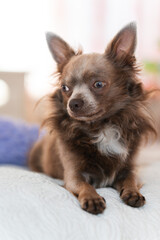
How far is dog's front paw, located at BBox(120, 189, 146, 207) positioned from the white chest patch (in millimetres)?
319

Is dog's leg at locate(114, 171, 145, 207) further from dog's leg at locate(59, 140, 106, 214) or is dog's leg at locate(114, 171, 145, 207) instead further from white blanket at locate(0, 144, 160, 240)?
dog's leg at locate(59, 140, 106, 214)

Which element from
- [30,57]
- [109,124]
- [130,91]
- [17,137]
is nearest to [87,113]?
[109,124]

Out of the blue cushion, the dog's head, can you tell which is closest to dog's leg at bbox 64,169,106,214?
the dog's head

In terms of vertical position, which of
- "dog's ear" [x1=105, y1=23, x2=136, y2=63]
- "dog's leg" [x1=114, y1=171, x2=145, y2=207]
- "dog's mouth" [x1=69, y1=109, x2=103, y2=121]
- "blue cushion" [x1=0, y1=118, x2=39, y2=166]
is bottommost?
"blue cushion" [x1=0, y1=118, x2=39, y2=166]

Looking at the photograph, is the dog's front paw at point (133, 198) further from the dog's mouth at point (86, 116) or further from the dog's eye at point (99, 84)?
the dog's eye at point (99, 84)

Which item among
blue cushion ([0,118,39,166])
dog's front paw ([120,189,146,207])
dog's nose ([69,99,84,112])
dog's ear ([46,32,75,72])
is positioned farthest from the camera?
blue cushion ([0,118,39,166])

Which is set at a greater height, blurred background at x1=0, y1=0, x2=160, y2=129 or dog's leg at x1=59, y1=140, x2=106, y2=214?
blurred background at x1=0, y1=0, x2=160, y2=129

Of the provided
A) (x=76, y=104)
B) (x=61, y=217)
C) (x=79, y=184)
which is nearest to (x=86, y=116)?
(x=76, y=104)

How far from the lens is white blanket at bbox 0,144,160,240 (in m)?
1.21

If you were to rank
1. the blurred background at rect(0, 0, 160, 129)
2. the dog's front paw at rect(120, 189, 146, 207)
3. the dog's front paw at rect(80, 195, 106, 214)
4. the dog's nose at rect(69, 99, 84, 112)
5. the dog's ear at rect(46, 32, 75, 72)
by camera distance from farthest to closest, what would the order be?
the blurred background at rect(0, 0, 160, 129)
the dog's ear at rect(46, 32, 75, 72)
the dog's nose at rect(69, 99, 84, 112)
the dog's front paw at rect(120, 189, 146, 207)
the dog's front paw at rect(80, 195, 106, 214)

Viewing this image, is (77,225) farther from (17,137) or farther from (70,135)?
(17,137)

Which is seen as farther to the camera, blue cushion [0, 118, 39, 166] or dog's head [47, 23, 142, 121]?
blue cushion [0, 118, 39, 166]

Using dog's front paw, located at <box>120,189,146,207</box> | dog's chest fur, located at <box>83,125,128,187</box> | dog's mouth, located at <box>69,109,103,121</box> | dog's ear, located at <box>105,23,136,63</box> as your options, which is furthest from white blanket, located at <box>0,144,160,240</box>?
dog's ear, located at <box>105,23,136,63</box>

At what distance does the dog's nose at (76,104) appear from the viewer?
1.78 meters
